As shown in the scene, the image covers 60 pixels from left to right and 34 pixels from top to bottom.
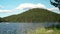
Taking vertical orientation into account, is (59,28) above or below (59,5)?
below

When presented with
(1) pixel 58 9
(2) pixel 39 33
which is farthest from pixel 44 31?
(1) pixel 58 9

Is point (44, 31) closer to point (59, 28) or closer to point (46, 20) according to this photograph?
point (59, 28)

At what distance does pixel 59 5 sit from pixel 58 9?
0.52 m

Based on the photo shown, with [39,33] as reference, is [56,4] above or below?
above

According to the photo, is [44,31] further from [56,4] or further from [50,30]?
[56,4]

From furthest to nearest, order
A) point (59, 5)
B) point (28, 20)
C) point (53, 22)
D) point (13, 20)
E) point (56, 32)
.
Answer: point (13, 20) → point (28, 20) → point (53, 22) → point (59, 5) → point (56, 32)

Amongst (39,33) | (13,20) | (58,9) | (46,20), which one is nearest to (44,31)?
(39,33)

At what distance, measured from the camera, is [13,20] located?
88.4ft

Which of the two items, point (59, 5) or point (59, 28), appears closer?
point (59, 28)

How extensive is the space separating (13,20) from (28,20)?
304 cm

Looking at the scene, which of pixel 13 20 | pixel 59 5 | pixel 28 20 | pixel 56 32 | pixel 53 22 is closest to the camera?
pixel 56 32

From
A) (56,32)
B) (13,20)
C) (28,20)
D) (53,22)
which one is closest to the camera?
(56,32)

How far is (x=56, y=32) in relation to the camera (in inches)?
667

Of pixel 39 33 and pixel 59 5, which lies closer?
pixel 39 33
